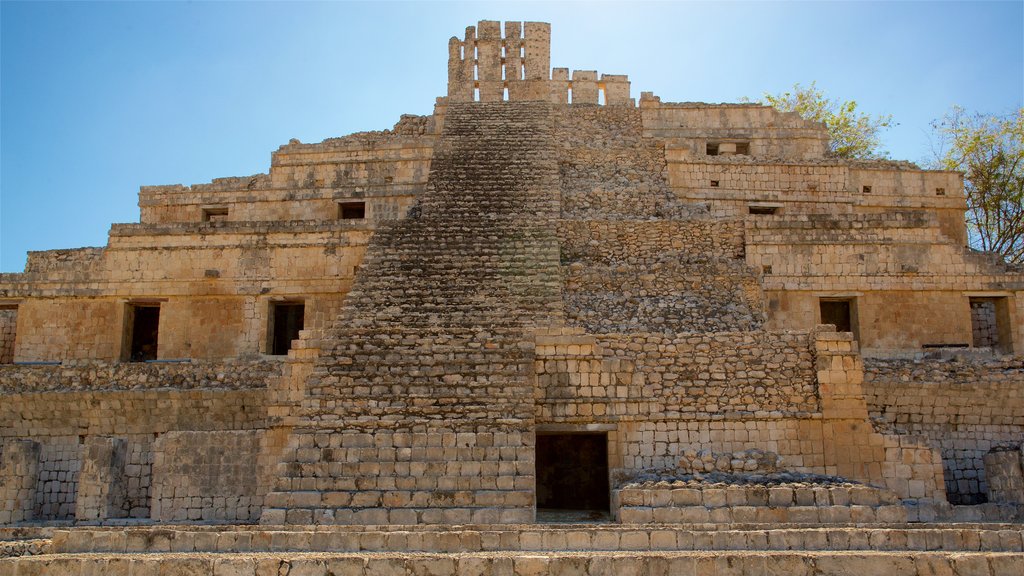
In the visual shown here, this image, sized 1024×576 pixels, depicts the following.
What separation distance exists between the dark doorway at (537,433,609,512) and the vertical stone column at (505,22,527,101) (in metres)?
11.3

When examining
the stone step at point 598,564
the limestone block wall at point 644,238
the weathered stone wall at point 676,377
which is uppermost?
the limestone block wall at point 644,238

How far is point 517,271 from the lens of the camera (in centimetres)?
1453

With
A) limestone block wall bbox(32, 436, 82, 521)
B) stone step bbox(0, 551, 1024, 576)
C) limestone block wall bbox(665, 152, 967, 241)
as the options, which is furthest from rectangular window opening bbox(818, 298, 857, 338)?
limestone block wall bbox(32, 436, 82, 521)

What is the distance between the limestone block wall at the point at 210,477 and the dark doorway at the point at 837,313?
10.6 m

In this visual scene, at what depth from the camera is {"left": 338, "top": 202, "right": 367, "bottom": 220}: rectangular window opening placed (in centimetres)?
1980

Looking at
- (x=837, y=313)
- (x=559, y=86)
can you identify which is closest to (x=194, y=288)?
(x=559, y=86)

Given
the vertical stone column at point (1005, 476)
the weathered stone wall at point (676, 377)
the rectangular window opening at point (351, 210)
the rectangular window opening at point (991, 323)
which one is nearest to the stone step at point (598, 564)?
the weathered stone wall at point (676, 377)

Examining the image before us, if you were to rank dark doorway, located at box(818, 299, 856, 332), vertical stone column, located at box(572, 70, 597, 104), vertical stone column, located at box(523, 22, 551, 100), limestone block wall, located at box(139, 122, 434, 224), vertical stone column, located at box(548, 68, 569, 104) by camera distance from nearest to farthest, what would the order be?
dark doorway, located at box(818, 299, 856, 332) < limestone block wall, located at box(139, 122, 434, 224) < vertical stone column, located at box(523, 22, 551, 100) < vertical stone column, located at box(548, 68, 569, 104) < vertical stone column, located at box(572, 70, 597, 104)

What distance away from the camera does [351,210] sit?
Result: 20172 millimetres

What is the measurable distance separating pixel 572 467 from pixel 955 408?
586 cm

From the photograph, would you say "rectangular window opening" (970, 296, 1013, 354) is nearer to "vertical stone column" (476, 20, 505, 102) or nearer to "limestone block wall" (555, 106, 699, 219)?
"limestone block wall" (555, 106, 699, 219)

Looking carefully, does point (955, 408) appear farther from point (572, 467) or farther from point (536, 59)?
point (536, 59)

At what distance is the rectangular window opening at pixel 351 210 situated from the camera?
65.0 feet

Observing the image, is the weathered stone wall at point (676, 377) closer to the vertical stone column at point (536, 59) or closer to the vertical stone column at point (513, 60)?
the vertical stone column at point (536, 59)
